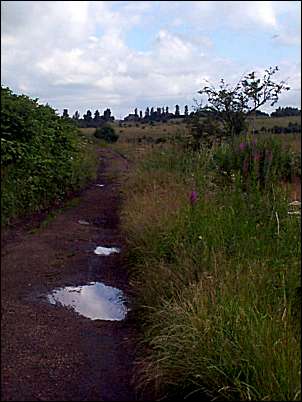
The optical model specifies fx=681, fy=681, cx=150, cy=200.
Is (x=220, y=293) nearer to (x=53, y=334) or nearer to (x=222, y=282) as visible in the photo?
(x=222, y=282)

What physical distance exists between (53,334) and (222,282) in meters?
1.34

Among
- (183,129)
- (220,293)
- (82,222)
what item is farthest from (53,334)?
(183,129)

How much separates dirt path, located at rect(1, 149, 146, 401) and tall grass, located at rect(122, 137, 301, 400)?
0.24m

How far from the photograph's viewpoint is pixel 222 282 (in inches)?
191

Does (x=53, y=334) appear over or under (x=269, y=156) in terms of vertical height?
under

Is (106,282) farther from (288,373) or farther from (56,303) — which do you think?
(288,373)

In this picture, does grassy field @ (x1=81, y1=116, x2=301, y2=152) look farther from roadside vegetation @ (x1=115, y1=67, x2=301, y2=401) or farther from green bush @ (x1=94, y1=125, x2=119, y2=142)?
green bush @ (x1=94, y1=125, x2=119, y2=142)

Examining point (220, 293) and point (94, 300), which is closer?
point (220, 293)

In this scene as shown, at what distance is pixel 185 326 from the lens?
4.43 metres

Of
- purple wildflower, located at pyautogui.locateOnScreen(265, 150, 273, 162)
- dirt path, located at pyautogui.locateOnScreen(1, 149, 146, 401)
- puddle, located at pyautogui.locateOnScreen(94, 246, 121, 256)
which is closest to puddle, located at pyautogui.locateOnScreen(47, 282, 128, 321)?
dirt path, located at pyautogui.locateOnScreen(1, 149, 146, 401)

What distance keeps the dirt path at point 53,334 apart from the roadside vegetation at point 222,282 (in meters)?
0.23

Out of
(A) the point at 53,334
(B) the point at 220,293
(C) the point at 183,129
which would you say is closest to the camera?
(B) the point at 220,293

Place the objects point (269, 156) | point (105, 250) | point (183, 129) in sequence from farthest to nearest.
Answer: point (183, 129)
point (105, 250)
point (269, 156)

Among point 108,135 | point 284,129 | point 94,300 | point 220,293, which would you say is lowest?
point 94,300
